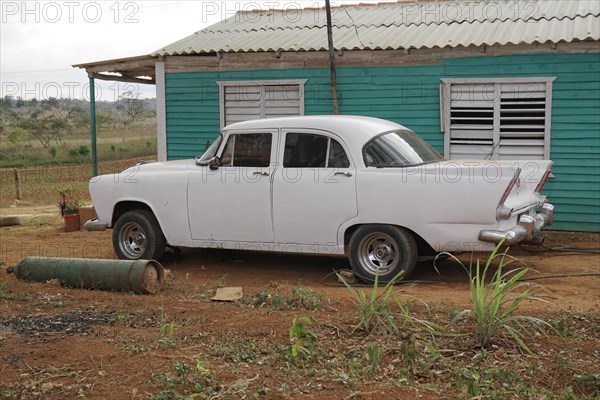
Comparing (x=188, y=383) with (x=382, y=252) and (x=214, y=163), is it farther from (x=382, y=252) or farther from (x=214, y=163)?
(x=214, y=163)

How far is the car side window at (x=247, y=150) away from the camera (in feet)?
28.3

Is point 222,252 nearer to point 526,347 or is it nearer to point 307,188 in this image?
point 307,188

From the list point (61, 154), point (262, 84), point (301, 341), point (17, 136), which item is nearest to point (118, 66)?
point (262, 84)

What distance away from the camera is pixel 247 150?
8.73 metres

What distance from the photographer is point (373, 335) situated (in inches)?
213

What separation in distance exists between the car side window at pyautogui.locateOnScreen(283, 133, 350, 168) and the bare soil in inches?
52.0

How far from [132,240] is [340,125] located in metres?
3.04

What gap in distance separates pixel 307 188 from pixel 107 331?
123 inches

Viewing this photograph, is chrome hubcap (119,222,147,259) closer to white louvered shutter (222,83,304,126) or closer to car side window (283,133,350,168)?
car side window (283,133,350,168)

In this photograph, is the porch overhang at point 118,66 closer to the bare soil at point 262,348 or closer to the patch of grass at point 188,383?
the bare soil at point 262,348

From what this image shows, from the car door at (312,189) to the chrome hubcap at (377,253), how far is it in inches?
12.6

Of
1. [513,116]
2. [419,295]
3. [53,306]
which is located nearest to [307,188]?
[419,295]

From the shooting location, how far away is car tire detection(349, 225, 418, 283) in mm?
7914

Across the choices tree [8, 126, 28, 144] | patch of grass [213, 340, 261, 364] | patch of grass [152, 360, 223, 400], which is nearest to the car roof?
patch of grass [213, 340, 261, 364]
